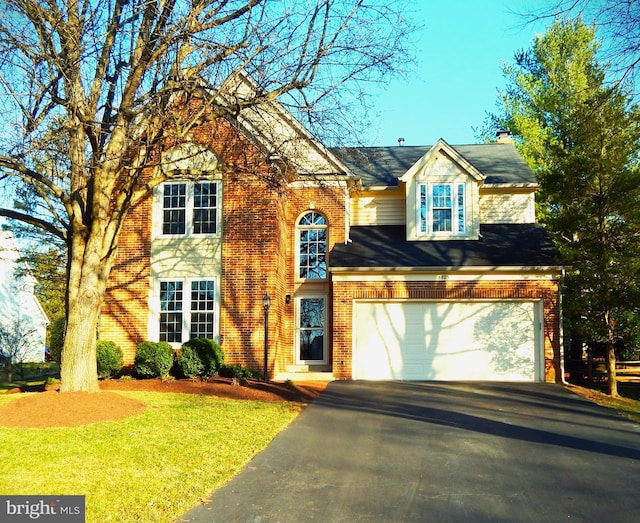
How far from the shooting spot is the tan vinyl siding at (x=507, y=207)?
20.0 metres

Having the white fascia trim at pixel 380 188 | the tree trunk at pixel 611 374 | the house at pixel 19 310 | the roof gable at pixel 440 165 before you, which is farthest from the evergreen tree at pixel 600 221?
the house at pixel 19 310

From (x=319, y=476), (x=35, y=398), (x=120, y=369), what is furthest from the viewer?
(x=120, y=369)

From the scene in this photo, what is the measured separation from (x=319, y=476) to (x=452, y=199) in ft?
42.4

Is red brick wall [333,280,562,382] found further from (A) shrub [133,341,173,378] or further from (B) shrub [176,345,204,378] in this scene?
(A) shrub [133,341,173,378]

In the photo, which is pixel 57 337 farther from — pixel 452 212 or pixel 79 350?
pixel 452 212

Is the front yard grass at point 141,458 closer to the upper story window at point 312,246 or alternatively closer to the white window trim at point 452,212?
the upper story window at point 312,246

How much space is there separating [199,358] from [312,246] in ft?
18.2

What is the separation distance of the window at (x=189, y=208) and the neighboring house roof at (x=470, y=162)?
13.9 feet

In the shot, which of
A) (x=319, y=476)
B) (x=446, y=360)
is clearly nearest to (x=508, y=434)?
(x=319, y=476)

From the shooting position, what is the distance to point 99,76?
11.7 m

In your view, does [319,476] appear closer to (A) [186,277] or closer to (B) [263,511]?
(B) [263,511]

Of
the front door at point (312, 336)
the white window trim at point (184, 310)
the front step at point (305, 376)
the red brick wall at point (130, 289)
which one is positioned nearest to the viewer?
the front step at point (305, 376)

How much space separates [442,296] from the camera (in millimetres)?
16547

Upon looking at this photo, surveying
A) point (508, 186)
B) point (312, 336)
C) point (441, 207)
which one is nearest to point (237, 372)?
point (312, 336)
